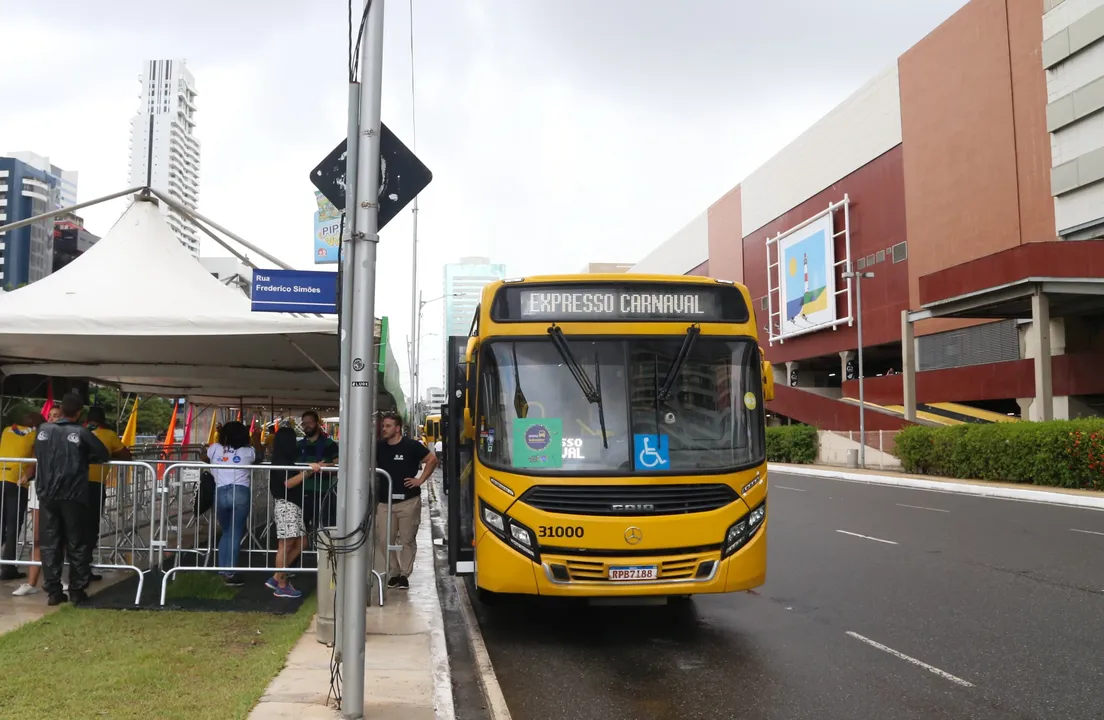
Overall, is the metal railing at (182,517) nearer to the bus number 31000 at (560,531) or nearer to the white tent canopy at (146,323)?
the white tent canopy at (146,323)

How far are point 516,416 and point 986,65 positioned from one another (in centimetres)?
3725

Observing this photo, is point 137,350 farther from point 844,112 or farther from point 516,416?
point 844,112

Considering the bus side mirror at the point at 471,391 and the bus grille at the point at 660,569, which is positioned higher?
the bus side mirror at the point at 471,391

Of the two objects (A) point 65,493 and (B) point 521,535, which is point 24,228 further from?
(B) point 521,535

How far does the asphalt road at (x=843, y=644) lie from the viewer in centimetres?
572

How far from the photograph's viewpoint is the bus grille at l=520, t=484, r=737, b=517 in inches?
267

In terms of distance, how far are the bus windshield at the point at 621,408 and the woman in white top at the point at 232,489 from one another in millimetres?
3071

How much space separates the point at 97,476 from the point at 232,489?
4.54 feet

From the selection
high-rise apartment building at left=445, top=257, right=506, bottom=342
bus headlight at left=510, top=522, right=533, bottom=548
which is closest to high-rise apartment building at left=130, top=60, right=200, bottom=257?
bus headlight at left=510, top=522, right=533, bottom=548

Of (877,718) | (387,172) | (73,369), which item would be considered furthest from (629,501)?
(73,369)

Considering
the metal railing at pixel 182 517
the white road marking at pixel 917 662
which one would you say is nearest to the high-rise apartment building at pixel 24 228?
the metal railing at pixel 182 517

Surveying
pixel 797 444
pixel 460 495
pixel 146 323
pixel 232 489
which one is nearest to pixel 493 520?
pixel 460 495

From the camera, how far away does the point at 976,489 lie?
946 inches

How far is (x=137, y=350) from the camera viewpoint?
10250 mm
